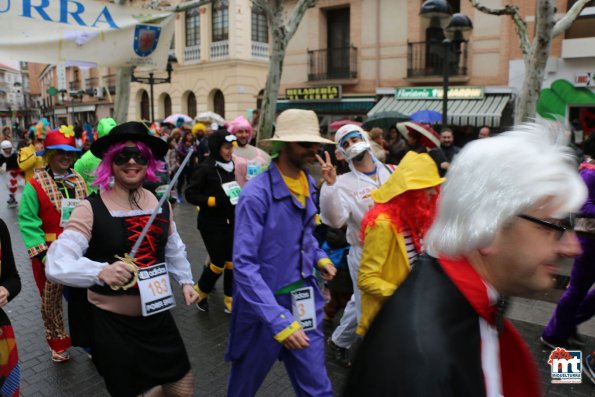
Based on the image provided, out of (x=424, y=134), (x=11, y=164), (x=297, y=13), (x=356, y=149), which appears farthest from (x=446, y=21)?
(x=11, y=164)

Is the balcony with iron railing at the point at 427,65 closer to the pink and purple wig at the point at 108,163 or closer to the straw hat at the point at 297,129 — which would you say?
the straw hat at the point at 297,129

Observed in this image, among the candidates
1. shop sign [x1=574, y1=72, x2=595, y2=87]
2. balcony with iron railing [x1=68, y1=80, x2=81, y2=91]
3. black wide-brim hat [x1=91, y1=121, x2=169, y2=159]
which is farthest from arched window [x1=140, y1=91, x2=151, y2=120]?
black wide-brim hat [x1=91, y1=121, x2=169, y2=159]

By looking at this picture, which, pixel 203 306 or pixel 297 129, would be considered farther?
pixel 203 306

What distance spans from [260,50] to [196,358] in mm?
24651

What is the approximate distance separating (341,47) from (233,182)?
52.3ft

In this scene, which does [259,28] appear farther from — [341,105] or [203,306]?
[203,306]

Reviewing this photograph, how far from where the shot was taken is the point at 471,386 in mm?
1054

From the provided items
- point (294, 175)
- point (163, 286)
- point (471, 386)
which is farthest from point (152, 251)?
point (471, 386)

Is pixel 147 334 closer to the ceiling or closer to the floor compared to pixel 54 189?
closer to the floor

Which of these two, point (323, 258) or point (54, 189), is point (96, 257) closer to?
point (323, 258)

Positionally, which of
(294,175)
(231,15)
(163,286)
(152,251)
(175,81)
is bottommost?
(163,286)

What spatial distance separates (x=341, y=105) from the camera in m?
20.0

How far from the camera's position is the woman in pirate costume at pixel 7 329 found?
2.67 m

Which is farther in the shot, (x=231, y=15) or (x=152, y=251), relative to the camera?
(x=231, y=15)
